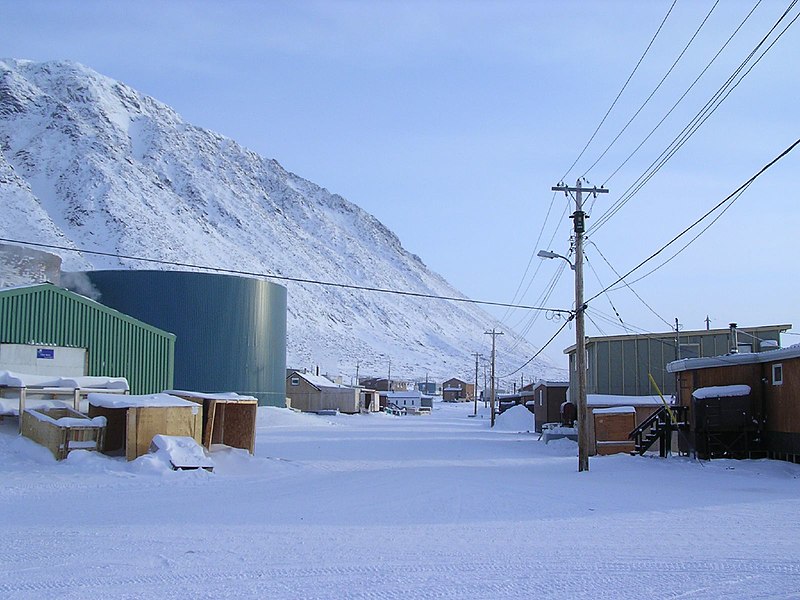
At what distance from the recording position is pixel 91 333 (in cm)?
2941

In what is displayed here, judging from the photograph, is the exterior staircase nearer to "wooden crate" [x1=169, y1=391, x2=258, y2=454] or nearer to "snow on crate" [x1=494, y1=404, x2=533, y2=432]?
"wooden crate" [x1=169, y1=391, x2=258, y2=454]

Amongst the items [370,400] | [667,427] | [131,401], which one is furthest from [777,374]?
[370,400]

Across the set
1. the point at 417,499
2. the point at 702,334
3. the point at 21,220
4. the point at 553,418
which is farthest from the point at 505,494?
the point at 21,220

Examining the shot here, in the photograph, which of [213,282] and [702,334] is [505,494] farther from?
[213,282]

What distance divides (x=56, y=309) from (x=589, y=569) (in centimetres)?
2306

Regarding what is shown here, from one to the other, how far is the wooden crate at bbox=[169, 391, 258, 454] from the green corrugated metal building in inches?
243

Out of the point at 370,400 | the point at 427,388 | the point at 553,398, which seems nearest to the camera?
the point at 553,398

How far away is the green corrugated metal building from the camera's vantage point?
89.4 ft

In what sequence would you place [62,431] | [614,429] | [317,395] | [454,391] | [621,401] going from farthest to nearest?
[454,391]
[317,395]
[621,401]
[614,429]
[62,431]

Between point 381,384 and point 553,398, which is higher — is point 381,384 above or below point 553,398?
above

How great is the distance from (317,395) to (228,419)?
54.0 m

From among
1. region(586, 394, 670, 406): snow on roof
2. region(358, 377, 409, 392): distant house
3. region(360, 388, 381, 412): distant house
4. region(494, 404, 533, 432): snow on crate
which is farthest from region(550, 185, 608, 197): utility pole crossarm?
region(358, 377, 409, 392): distant house

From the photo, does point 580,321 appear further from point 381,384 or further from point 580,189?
point 381,384

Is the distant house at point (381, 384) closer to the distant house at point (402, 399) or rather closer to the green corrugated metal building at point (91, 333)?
the distant house at point (402, 399)
